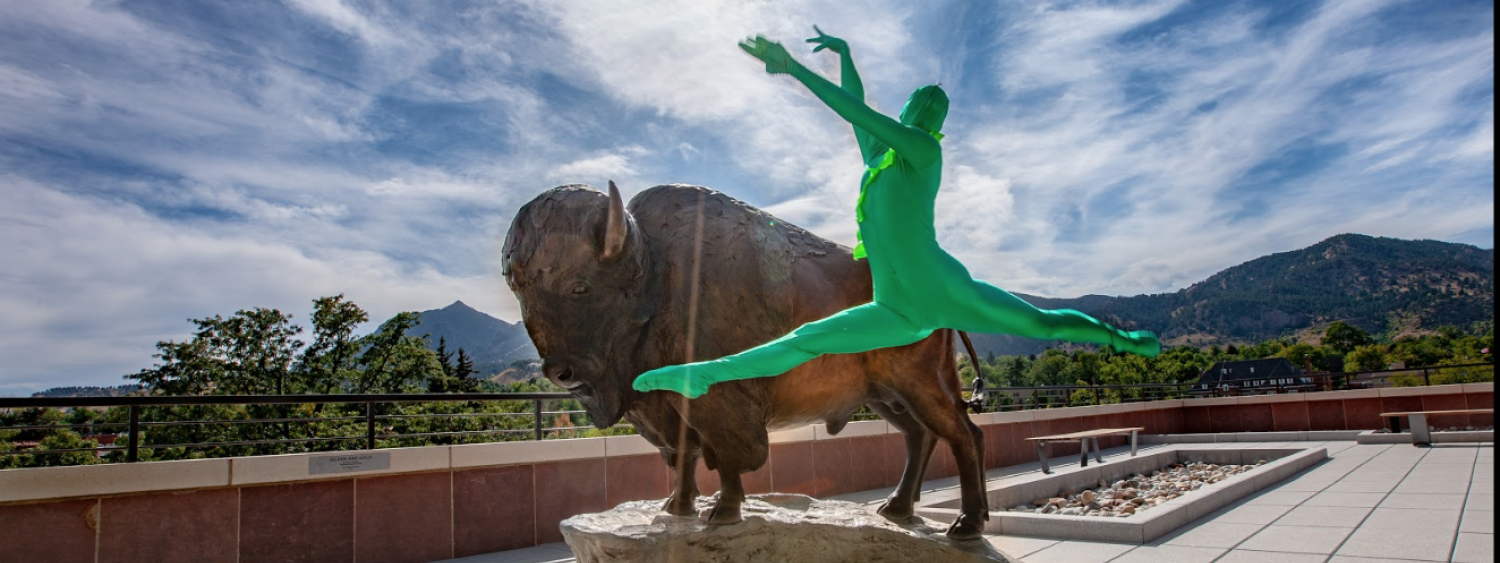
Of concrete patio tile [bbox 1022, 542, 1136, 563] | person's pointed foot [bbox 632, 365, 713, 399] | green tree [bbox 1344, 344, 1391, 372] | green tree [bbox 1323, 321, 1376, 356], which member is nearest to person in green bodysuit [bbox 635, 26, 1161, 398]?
person's pointed foot [bbox 632, 365, 713, 399]

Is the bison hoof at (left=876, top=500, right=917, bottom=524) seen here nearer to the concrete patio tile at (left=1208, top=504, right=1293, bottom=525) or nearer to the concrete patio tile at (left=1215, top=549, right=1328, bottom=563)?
the concrete patio tile at (left=1215, top=549, right=1328, bottom=563)

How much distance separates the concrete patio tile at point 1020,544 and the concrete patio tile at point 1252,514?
1951 mm

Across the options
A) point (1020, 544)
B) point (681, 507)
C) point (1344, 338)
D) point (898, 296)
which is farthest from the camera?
point (1344, 338)

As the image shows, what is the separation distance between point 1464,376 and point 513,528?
26872mm

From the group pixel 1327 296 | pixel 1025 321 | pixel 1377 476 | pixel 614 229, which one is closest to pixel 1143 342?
pixel 1025 321

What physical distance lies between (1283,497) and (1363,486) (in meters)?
1.48

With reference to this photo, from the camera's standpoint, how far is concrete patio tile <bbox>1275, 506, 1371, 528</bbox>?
7273 millimetres

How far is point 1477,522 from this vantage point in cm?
691

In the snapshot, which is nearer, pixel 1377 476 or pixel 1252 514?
pixel 1252 514

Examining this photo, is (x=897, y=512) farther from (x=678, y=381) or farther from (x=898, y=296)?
(x=678, y=381)

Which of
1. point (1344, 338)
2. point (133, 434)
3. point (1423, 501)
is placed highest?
point (1344, 338)

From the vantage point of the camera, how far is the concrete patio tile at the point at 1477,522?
6.59 metres

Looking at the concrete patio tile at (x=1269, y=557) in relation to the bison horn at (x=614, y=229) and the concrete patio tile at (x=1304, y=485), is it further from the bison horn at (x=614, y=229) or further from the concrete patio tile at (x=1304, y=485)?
the bison horn at (x=614, y=229)

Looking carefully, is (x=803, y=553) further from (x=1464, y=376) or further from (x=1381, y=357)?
(x=1381, y=357)
